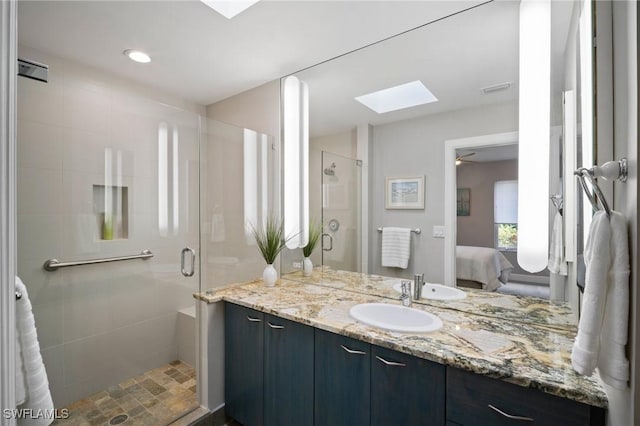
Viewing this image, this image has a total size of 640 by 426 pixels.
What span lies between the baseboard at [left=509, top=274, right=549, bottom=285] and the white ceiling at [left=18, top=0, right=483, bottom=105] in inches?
54.1

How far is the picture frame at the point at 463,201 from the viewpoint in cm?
155

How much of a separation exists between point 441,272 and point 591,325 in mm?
952

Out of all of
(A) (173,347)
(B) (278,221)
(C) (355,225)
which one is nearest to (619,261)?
(C) (355,225)

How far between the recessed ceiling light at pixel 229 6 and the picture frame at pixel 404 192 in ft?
3.92

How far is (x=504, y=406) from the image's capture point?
1.02 m

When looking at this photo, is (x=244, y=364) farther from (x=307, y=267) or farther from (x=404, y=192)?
(x=404, y=192)

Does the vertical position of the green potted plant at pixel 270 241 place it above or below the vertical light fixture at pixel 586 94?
below

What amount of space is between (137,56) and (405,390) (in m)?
2.50

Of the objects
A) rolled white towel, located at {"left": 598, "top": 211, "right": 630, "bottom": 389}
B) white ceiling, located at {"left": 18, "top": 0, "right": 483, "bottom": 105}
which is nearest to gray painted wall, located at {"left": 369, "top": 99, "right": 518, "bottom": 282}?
white ceiling, located at {"left": 18, "top": 0, "right": 483, "bottom": 105}

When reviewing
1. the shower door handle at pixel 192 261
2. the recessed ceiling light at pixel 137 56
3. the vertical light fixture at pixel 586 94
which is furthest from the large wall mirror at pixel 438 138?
the recessed ceiling light at pixel 137 56

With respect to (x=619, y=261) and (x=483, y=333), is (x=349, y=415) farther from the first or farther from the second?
(x=619, y=261)

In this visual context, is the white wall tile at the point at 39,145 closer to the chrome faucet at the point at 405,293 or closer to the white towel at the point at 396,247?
the white towel at the point at 396,247

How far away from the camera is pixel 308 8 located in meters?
1.57

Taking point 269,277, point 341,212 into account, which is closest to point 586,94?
point 341,212
